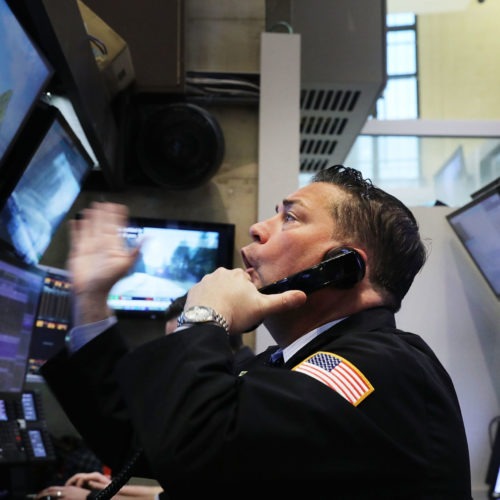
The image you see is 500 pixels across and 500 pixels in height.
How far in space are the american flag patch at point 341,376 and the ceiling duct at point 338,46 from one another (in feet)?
9.28

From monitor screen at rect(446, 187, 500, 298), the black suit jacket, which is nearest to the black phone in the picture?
the black suit jacket

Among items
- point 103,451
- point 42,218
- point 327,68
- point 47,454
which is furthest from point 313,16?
point 103,451

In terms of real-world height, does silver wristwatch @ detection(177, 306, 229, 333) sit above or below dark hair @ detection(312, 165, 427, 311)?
below

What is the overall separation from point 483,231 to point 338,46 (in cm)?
138

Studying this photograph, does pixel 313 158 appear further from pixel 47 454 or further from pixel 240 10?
pixel 47 454

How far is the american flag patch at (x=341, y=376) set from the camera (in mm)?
905

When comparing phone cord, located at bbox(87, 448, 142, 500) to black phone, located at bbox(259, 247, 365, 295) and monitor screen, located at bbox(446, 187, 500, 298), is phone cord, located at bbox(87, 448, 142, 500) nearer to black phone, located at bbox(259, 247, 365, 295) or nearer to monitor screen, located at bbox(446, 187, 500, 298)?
black phone, located at bbox(259, 247, 365, 295)

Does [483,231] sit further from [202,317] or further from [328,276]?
[202,317]

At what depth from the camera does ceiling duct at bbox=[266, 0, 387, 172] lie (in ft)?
11.6

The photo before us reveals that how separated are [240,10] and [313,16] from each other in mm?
431

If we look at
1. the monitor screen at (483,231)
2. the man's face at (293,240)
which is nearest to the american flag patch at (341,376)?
the man's face at (293,240)

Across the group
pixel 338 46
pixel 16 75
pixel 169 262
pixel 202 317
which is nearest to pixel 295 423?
pixel 202 317

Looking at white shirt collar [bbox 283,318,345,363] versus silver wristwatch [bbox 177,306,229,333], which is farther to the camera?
white shirt collar [bbox 283,318,345,363]

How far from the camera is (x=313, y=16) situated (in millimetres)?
3633
